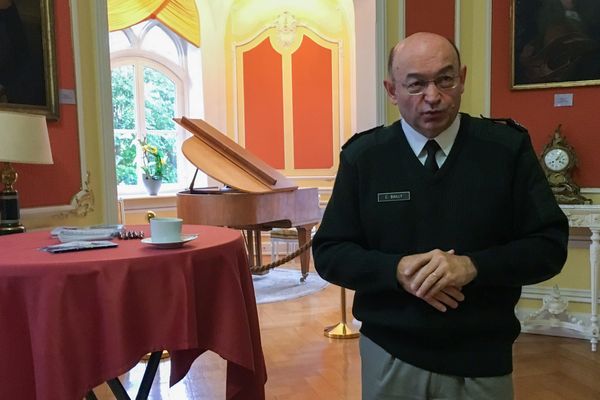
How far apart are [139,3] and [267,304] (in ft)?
12.6

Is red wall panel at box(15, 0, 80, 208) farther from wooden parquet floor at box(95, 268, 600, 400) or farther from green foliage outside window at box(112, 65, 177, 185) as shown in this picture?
green foliage outside window at box(112, 65, 177, 185)

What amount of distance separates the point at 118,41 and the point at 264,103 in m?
1.98

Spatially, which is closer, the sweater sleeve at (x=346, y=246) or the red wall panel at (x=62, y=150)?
the sweater sleeve at (x=346, y=246)

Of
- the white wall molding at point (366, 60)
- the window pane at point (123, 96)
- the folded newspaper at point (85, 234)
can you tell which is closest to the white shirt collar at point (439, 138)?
the folded newspaper at point (85, 234)

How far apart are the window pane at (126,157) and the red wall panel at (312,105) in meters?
2.08

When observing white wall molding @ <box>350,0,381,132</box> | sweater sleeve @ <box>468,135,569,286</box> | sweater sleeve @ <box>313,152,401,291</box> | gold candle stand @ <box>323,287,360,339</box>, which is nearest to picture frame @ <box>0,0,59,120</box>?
white wall molding @ <box>350,0,381,132</box>

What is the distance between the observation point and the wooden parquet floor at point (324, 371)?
2.77 meters

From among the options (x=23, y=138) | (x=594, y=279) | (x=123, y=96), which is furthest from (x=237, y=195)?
(x=123, y=96)

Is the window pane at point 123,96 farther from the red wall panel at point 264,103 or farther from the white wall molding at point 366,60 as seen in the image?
the white wall molding at point 366,60

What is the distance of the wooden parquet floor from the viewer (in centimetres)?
277

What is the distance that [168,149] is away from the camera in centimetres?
707

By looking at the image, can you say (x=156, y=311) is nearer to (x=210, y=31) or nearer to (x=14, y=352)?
(x=14, y=352)

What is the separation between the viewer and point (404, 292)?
3.84 feet

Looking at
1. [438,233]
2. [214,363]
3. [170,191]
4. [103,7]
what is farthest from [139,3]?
[438,233]
